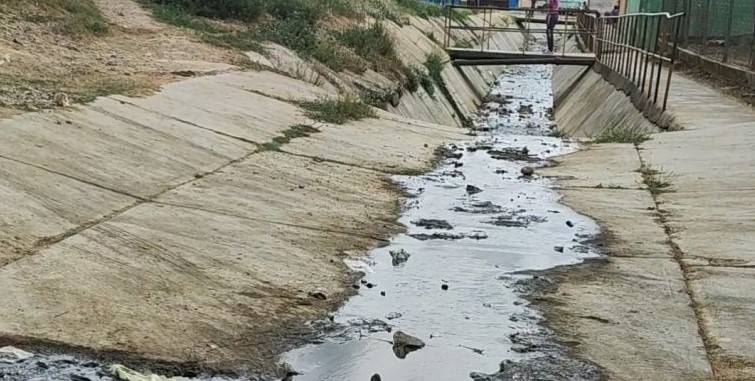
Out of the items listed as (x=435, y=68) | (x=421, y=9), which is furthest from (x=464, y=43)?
(x=435, y=68)

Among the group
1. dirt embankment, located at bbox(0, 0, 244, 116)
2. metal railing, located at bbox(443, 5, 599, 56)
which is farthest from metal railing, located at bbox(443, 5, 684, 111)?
dirt embankment, located at bbox(0, 0, 244, 116)

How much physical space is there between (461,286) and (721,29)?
15131 millimetres

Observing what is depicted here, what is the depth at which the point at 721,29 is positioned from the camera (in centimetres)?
1848

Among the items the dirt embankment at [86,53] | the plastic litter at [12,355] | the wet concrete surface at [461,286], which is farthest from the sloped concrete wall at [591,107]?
the plastic litter at [12,355]

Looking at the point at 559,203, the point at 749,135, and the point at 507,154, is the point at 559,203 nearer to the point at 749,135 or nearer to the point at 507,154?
the point at 507,154

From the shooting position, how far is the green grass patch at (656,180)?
27.9 feet

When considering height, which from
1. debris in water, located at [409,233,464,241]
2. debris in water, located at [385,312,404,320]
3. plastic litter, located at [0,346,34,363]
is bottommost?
debris in water, located at [409,233,464,241]

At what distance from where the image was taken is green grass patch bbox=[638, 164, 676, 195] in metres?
8.51

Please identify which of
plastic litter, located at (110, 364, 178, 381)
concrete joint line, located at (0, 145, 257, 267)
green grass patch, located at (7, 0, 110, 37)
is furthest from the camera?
green grass patch, located at (7, 0, 110, 37)

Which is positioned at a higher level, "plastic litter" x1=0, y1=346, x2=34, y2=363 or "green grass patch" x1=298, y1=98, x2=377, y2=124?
"plastic litter" x1=0, y1=346, x2=34, y2=363

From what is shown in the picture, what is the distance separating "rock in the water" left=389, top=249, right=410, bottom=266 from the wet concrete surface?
0.04 feet

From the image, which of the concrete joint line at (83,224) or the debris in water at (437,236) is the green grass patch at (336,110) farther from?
the debris in water at (437,236)

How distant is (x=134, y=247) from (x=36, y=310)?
1115 mm

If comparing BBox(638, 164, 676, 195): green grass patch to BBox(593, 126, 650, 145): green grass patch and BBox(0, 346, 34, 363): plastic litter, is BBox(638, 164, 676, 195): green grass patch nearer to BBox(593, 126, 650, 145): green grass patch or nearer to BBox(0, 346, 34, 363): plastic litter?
BBox(593, 126, 650, 145): green grass patch
